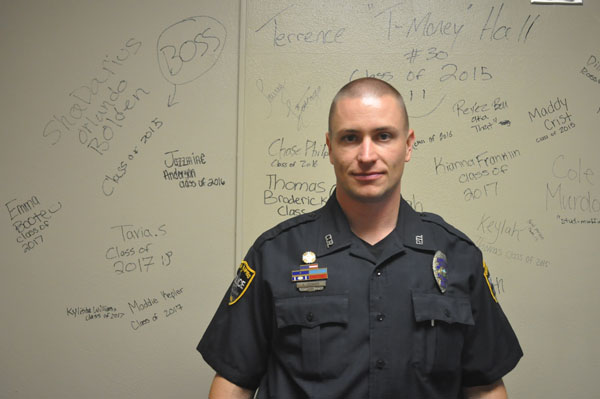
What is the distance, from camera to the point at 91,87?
79.6 inches

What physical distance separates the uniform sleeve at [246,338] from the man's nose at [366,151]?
1.19ft

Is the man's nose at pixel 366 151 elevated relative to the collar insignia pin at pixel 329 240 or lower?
elevated

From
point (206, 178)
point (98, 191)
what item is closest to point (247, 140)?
point (206, 178)

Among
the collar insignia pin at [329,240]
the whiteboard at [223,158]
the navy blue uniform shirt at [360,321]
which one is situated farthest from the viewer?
the whiteboard at [223,158]

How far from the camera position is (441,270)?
1218 mm

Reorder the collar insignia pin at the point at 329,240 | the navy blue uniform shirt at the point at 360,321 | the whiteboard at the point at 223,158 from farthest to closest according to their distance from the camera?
the whiteboard at the point at 223,158 → the collar insignia pin at the point at 329,240 → the navy blue uniform shirt at the point at 360,321

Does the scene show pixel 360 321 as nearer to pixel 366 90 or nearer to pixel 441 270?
pixel 441 270

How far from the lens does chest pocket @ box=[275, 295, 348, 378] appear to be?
1.15 metres

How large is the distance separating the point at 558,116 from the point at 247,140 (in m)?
1.24

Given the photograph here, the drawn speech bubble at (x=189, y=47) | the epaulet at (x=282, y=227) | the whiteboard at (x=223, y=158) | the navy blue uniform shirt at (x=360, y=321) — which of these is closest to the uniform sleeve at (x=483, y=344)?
the navy blue uniform shirt at (x=360, y=321)

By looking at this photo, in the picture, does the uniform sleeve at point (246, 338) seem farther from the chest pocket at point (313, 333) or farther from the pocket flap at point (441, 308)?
the pocket flap at point (441, 308)

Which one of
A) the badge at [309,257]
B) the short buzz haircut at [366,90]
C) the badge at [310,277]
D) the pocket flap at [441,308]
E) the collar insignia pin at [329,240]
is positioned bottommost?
the pocket flap at [441,308]

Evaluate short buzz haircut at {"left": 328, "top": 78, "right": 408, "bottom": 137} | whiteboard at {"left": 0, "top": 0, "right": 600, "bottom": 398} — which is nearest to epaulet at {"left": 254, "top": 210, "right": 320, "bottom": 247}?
short buzz haircut at {"left": 328, "top": 78, "right": 408, "bottom": 137}

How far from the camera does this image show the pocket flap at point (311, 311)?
1165 mm
